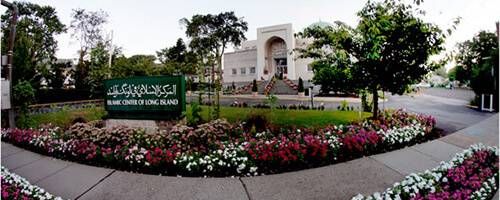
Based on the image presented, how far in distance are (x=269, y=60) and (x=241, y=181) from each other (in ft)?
99.3

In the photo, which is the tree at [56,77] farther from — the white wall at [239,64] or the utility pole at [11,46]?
the white wall at [239,64]

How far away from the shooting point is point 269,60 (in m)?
33.9

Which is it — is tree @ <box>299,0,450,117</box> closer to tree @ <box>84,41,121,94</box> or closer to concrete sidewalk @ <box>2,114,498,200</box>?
concrete sidewalk @ <box>2,114,498,200</box>

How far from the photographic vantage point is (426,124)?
7.53 m

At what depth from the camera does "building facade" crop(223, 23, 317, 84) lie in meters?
31.4

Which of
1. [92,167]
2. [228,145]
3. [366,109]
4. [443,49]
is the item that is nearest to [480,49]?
[366,109]

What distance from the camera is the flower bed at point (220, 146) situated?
15.4ft

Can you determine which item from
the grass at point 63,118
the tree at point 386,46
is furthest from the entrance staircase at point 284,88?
the tree at point 386,46

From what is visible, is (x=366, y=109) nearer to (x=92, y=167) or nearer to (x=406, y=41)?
(x=406, y=41)

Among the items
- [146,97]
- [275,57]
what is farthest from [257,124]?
[275,57]

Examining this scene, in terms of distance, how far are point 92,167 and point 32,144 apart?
104 inches

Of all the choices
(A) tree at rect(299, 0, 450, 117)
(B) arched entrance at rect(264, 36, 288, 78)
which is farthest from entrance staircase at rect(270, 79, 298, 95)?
(A) tree at rect(299, 0, 450, 117)

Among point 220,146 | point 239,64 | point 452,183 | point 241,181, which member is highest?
point 239,64

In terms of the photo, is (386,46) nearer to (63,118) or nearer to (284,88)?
(63,118)
